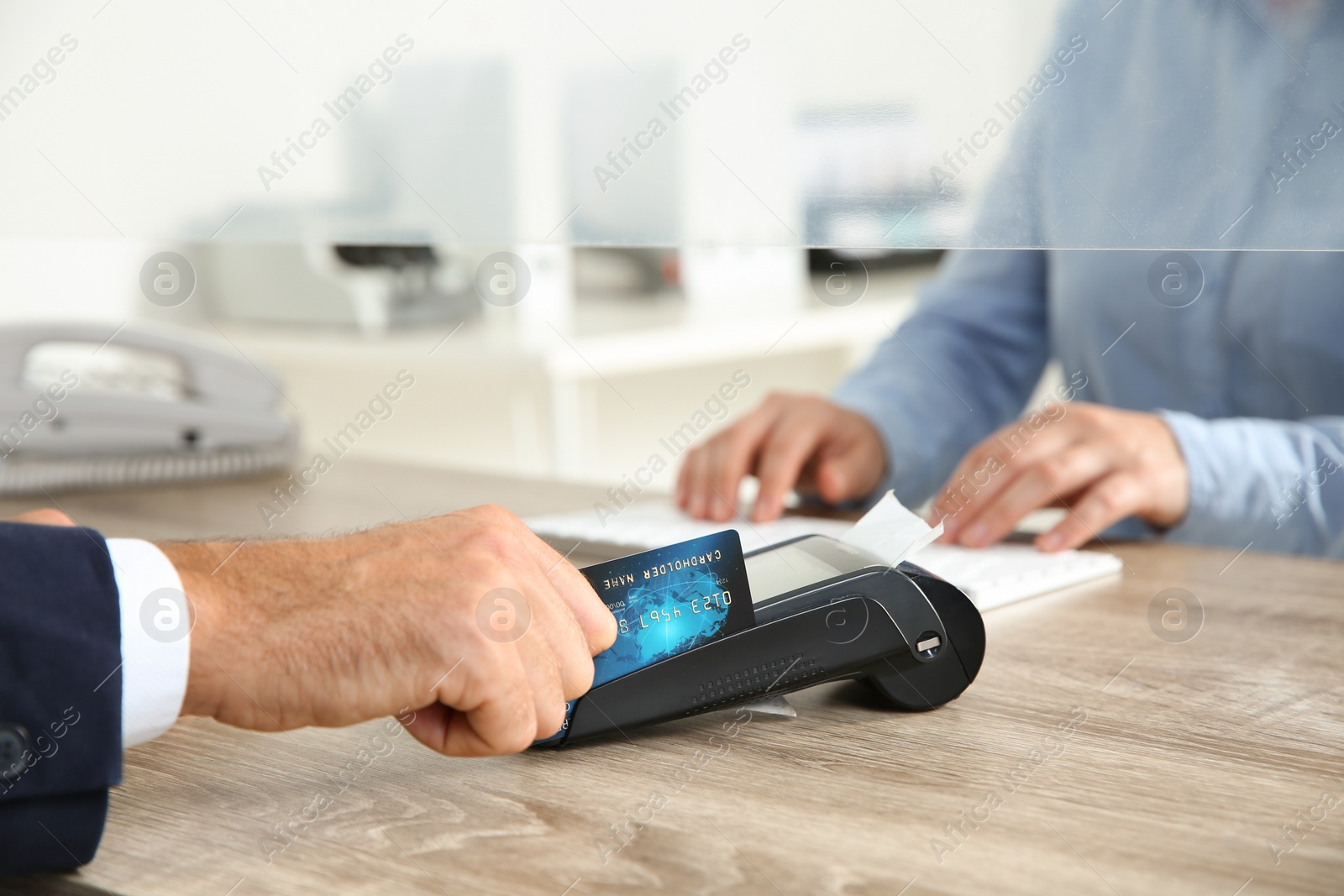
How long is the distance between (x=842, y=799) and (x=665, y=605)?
13 cm

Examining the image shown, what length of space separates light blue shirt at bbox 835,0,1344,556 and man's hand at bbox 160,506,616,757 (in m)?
0.29

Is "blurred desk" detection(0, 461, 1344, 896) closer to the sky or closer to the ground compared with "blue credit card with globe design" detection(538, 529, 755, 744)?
closer to the ground

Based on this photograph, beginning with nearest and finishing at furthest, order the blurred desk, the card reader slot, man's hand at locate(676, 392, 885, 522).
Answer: the blurred desk, the card reader slot, man's hand at locate(676, 392, 885, 522)

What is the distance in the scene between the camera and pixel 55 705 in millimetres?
469

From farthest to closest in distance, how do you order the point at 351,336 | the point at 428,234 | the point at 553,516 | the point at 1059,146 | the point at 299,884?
the point at 351,336
the point at 553,516
the point at 428,234
the point at 1059,146
the point at 299,884

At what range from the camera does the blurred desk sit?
0.44 m

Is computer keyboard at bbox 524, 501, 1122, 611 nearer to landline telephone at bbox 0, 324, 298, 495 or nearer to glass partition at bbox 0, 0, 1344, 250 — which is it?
glass partition at bbox 0, 0, 1344, 250

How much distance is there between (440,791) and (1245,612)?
0.57 metres

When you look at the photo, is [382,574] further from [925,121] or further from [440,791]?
[925,121]

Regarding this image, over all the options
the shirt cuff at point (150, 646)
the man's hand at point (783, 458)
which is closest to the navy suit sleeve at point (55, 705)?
the shirt cuff at point (150, 646)

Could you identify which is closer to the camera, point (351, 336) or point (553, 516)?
point (553, 516)

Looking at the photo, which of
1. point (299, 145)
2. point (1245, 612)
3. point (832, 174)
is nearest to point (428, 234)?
point (299, 145)

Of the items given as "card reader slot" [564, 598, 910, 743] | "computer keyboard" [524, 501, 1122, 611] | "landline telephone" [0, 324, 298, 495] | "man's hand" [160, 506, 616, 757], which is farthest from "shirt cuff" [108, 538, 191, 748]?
"landline telephone" [0, 324, 298, 495]

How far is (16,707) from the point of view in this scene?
47cm
